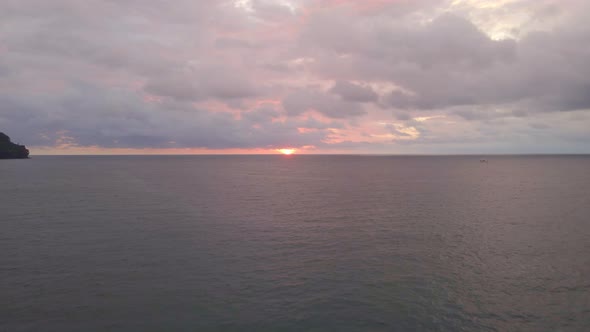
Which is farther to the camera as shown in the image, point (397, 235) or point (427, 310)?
point (397, 235)

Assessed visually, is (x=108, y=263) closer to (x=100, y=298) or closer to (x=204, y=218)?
(x=100, y=298)

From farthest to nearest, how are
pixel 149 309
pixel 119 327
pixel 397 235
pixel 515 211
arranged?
pixel 515 211, pixel 397 235, pixel 149 309, pixel 119 327

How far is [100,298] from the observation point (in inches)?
974

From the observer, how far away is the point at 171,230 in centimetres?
4525

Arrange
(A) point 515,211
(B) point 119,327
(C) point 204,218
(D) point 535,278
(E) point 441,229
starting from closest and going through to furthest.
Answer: (B) point 119,327 → (D) point 535,278 → (E) point 441,229 → (C) point 204,218 → (A) point 515,211

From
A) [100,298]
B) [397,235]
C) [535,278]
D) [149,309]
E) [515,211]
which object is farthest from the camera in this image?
[515,211]

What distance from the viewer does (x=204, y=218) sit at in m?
53.2

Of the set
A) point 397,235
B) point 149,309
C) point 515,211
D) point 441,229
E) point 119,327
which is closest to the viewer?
point 119,327

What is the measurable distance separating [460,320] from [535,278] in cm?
1166

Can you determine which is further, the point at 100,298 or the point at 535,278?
the point at 535,278

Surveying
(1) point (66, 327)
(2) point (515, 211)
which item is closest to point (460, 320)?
(1) point (66, 327)

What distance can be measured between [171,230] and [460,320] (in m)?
35.2

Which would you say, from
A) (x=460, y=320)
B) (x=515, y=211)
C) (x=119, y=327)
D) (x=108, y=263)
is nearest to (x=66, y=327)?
(x=119, y=327)

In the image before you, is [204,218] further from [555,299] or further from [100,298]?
[555,299]
